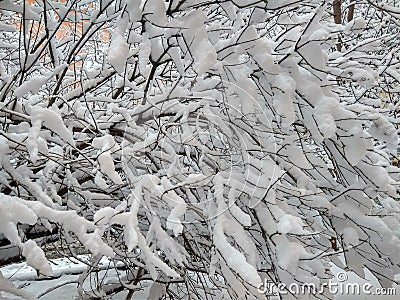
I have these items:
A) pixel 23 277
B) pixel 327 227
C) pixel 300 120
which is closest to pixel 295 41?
pixel 300 120

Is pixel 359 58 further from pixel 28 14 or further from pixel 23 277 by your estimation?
pixel 23 277

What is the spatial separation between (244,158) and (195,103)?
0.34 meters

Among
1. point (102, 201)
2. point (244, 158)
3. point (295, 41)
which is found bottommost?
point (102, 201)

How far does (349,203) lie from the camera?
216cm

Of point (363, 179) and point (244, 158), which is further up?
point (363, 179)

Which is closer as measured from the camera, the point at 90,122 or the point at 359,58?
the point at 90,122

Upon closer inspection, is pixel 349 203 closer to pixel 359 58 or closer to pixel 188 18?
pixel 359 58

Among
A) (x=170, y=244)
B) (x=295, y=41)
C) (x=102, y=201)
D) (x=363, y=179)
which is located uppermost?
(x=295, y=41)

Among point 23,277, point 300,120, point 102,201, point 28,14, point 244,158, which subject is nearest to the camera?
point 244,158

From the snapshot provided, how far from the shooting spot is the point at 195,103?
82.2 inches

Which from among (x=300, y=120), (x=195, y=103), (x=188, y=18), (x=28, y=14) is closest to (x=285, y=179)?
(x=300, y=120)

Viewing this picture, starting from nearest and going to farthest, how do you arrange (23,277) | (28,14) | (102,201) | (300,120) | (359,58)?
(300,120), (28,14), (102,201), (359,58), (23,277)

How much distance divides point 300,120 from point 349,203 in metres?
0.44

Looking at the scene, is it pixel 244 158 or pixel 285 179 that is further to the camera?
pixel 285 179
